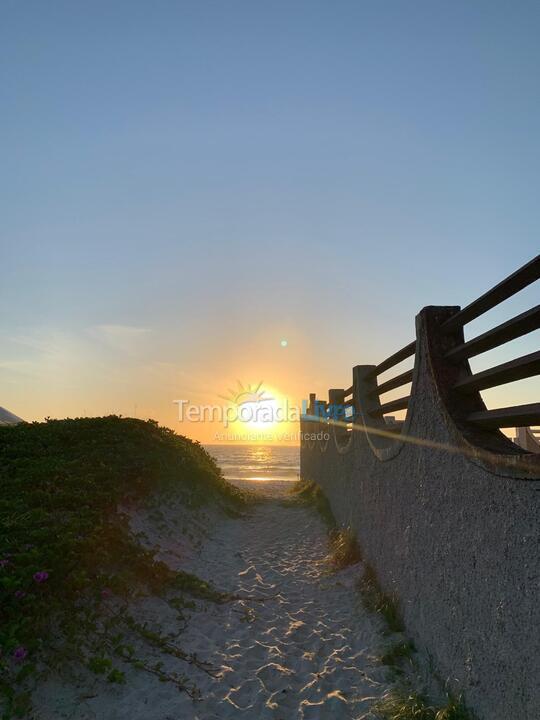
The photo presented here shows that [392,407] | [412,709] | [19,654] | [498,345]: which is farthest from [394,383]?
[19,654]

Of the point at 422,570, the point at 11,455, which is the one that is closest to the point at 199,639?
the point at 422,570

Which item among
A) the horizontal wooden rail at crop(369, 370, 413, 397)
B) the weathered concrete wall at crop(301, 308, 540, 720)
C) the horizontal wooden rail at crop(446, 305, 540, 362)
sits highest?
the horizontal wooden rail at crop(446, 305, 540, 362)

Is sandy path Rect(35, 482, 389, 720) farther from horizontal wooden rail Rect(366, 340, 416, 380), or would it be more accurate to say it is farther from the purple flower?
horizontal wooden rail Rect(366, 340, 416, 380)

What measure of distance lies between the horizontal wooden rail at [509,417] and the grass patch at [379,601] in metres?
2.81

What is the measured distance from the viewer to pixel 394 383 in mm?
6648

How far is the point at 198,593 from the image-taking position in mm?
6746

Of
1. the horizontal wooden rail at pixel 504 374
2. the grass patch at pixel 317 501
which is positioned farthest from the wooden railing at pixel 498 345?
the grass patch at pixel 317 501

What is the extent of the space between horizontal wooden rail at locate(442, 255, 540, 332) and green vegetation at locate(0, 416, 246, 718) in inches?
174

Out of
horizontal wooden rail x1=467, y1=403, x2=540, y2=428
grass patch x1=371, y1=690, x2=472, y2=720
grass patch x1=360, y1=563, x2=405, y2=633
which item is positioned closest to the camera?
horizontal wooden rail x1=467, y1=403, x2=540, y2=428

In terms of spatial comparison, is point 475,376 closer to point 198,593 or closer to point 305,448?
point 198,593

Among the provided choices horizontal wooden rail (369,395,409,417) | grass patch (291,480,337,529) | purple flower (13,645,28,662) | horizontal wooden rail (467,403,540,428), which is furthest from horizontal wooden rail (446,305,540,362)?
grass patch (291,480,337,529)

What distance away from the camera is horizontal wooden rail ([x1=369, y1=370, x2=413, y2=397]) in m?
5.89

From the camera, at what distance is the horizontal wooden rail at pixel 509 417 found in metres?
3.03

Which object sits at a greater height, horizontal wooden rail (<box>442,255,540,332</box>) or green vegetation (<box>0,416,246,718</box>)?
horizontal wooden rail (<box>442,255,540,332</box>)
